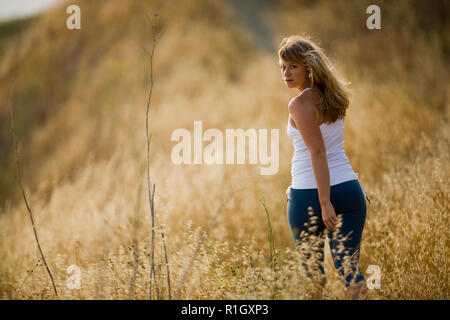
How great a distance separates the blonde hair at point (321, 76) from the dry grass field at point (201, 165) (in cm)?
95

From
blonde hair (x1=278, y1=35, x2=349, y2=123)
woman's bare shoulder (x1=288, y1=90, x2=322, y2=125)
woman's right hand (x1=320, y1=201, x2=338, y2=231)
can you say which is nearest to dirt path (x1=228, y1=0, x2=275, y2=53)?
blonde hair (x1=278, y1=35, x2=349, y2=123)

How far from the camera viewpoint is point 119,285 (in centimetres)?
216

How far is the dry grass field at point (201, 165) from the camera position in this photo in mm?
2299

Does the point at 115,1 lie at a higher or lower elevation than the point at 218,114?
higher

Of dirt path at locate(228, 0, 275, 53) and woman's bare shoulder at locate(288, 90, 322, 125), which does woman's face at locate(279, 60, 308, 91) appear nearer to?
woman's bare shoulder at locate(288, 90, 322, 125)

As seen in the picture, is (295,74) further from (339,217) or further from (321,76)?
(339,217)

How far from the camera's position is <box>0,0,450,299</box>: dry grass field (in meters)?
2.30

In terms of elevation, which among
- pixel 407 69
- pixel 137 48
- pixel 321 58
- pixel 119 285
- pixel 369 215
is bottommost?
pixel 119 285

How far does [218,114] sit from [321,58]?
4919 millimetres

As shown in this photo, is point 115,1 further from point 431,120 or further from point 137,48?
point 431,120

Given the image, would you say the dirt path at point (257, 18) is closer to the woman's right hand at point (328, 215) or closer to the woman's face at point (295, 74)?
the woman's face at point (295, 74)

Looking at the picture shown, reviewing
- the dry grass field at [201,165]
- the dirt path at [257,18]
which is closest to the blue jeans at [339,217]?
the dry grass field at [201,165]

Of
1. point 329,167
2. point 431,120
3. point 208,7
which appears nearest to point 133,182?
point 329,167

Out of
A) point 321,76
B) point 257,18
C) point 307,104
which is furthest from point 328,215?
point 257,18
